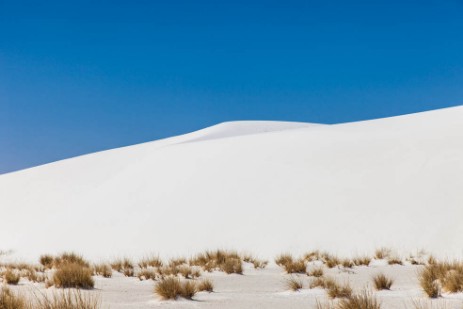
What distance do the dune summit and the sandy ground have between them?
4103 millimetres

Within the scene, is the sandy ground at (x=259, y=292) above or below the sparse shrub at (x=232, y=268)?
below

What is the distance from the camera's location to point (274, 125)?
5509cm

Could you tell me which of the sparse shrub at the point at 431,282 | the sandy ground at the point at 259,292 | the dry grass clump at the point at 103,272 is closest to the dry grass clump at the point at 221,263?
the sandy ground at the point at 259,292

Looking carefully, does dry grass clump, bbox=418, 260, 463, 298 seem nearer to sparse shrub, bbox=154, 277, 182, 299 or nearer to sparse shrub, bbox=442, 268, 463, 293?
sparse shrub, bbox=442, 268, 463, 293

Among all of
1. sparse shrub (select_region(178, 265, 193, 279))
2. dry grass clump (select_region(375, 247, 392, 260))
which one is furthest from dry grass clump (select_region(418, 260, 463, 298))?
dry grass clump (select_region(375, 247, 392, 260))

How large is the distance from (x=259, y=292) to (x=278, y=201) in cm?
1027

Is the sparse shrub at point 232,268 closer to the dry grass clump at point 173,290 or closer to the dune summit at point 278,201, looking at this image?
the dry grass clump at point 173,290

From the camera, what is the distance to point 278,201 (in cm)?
1772

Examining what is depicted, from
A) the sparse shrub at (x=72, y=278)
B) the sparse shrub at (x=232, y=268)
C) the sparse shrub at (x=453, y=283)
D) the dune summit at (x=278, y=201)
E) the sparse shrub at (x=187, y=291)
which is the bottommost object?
the sparse shrub at (x=453, y=283)

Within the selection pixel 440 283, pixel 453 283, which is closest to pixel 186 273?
pixel 440 283

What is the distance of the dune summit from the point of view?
1441 centimetres

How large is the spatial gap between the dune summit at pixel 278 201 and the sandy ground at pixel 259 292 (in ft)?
13.5

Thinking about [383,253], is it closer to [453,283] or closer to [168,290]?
[453,283]

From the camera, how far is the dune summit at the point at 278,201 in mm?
14414
